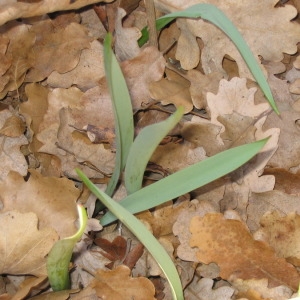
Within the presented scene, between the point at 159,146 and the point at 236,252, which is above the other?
the point at 159,146

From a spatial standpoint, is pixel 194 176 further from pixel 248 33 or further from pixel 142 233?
pixel 248 33

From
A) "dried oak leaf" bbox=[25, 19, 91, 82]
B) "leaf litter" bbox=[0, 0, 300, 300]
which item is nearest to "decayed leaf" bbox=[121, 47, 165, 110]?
"leaf litter" bbox=[0, 0, 300, 300]

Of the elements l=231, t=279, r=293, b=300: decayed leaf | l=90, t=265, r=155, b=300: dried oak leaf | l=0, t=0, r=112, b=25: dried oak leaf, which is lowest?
l=231, t=279, r=293, b=300: decayed leaf

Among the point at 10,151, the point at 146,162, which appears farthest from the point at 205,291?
the point at 10,151

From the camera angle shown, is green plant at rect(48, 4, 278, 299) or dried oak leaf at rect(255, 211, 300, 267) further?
dried oak leaf at rect(255, 211, 300, 267)

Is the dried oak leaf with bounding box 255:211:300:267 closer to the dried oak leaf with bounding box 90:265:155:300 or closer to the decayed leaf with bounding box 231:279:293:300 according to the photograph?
the decayed leaf with bounding box 231:279:293:300

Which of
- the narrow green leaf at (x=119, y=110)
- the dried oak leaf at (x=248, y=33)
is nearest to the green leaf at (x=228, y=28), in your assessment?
the dried oak leaf at (x=248, y=33)

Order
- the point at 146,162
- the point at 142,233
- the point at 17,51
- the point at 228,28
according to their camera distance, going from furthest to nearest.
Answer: the point at 17,51 < the point at 228,28 < the point at 146,162 < the point at 142,233
